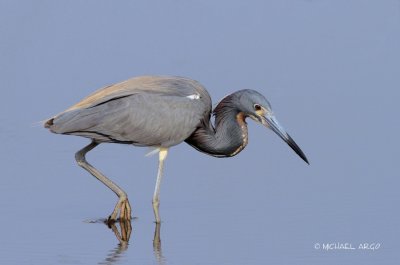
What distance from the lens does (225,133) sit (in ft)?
39.7

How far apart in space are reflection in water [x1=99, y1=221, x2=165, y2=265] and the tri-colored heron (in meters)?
0.20

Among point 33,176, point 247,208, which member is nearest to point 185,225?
point 247,208

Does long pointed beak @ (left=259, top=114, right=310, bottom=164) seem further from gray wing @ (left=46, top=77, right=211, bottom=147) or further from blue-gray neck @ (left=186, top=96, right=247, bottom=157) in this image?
gray wing @ (left=46, top=77, right=211, bottom=147)

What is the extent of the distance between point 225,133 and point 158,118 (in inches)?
32.2

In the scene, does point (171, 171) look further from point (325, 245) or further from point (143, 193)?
point (325, 245)

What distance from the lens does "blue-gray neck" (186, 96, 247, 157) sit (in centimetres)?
1204

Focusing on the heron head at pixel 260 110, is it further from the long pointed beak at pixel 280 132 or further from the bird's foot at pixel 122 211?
the bird's foot at pixel 122 211

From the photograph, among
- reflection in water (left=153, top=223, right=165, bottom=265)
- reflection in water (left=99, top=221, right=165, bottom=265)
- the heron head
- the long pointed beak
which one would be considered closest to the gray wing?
the heron head

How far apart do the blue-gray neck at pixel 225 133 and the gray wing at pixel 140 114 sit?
282mm

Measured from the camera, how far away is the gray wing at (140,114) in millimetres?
11391

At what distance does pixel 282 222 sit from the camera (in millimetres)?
10734

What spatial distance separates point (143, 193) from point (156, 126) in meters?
0.82

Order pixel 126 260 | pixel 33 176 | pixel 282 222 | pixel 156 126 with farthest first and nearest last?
pixel 33 176, pixel 156 126, pixel 282 222, pixel 126 260

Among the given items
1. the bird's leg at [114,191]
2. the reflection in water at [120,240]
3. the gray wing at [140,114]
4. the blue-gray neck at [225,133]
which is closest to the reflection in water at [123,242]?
the reflection in water at [120,240]
